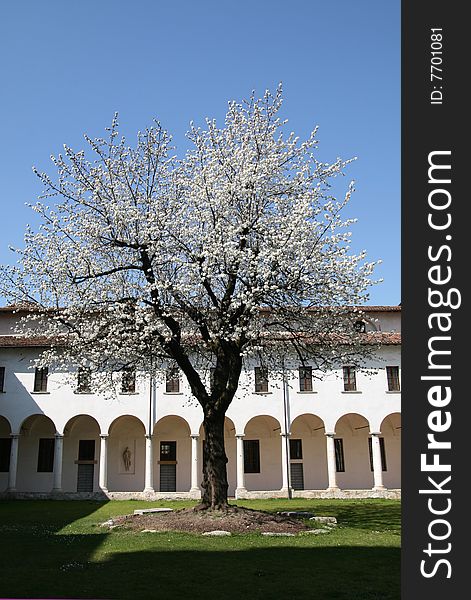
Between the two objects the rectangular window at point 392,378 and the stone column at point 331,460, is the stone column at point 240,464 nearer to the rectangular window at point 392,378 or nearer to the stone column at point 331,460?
the stone column at point 331,460

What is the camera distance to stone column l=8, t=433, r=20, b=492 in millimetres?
34531

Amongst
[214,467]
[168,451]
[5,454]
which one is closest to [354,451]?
[168,451]

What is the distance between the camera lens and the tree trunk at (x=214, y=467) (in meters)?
17.9

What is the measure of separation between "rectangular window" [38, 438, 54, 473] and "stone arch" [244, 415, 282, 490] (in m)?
11.6

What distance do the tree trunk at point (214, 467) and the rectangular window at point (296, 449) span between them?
20698mm

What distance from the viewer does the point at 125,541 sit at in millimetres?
14148

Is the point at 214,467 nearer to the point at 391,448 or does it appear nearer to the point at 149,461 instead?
the point at 149,461

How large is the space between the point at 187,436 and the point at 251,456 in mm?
4082

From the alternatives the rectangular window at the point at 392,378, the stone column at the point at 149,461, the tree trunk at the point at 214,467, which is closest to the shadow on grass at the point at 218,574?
the tree trunk at the point at 214,467

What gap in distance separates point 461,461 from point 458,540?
0.65 metres

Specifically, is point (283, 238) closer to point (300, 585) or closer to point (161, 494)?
point (300, 585)

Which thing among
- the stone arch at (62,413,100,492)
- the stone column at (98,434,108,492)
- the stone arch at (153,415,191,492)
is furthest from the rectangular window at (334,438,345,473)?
the stone arch at (62,413,100,492)

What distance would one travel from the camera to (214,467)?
18094mm

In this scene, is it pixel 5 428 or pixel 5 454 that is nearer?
pixel 5 454
